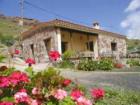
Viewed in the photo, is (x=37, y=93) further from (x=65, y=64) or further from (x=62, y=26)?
(x=62, y=26)

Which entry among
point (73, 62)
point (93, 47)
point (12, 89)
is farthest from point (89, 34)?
point (12, 89)

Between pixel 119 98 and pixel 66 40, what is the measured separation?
17.5 meters

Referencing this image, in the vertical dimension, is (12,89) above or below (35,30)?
below

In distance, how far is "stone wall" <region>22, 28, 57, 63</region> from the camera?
22.0 meters

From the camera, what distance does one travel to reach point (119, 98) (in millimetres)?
6875

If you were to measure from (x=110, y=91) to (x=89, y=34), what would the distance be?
1877cm

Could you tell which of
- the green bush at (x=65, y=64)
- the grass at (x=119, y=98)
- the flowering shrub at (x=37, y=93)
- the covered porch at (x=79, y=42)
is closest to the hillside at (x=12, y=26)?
the covered porch at (x=79, y=42)

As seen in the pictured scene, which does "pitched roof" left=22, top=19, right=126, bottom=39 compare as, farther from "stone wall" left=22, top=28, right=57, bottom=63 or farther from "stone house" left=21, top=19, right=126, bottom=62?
"stone wall" left=22, top=28, right=57, bottom=63

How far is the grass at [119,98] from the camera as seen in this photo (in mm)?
6543

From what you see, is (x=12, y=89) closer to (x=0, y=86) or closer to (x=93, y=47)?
(x=0, y=86)

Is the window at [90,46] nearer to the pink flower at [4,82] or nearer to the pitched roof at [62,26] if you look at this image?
the pitched roof at [62,26]

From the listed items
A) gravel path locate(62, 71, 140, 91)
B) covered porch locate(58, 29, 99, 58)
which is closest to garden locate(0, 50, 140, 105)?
gravel path locate(62, 71, 140, 91)

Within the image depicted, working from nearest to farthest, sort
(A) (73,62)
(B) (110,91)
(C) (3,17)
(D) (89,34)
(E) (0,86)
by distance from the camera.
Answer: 1. (E) (0,86)
2. (B) (110,91)
3. (A) (73,62)
4. (D) (89,34)
5. (C) (3,17)

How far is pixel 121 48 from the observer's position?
29.0 m
